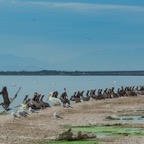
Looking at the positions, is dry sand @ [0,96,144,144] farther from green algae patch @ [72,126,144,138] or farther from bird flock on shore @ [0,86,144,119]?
green algae patch @ [72,126,144,138]

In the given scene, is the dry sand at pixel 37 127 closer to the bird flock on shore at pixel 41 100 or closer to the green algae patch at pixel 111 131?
the bird flock on shore at pixel 41 100

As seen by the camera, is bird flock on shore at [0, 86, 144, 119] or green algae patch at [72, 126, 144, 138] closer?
green algae patch at [72, 126, 144, 138]

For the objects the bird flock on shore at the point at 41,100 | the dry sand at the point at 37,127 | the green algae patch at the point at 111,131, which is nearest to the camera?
the dry sand at the point at 37,127

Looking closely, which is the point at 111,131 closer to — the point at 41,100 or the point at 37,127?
the point at 37,127

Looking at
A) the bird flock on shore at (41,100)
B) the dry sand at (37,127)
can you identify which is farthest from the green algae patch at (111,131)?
the bird flock on shore at (41,100)

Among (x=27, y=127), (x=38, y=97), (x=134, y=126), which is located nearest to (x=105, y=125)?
(x=134, y=126)

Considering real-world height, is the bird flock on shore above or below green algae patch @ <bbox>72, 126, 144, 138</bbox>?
above

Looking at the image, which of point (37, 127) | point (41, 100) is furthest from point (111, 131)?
point (41, 100)

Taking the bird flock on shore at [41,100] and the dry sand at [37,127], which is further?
the bird flock on shore at [41,100]

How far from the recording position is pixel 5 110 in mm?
33156

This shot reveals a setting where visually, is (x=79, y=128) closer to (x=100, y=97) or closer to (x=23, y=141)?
(x=23, y=141)

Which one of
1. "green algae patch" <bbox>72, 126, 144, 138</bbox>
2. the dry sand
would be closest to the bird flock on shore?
the dry sand

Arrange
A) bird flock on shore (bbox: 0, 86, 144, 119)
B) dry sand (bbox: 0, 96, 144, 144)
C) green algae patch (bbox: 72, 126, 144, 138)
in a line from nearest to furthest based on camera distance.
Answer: dry sand (bbox: 0, 96, 144, 144)
green algae patch (bbox: 72, 126, 144, 138)
bird flock on shore (bbox: 0, 86, 144, 119)

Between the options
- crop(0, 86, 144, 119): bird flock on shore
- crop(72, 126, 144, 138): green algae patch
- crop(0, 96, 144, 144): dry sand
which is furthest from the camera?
crop(0, 86, 144, 119): bird flock on shore
